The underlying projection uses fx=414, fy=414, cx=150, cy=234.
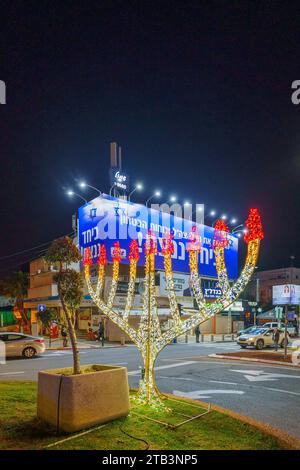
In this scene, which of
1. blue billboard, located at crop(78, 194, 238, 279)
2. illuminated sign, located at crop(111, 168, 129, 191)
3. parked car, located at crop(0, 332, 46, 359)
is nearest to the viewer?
parked car, located at crop(0, 332, 46, 359)

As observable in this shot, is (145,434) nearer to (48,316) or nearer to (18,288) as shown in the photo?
(48,316)

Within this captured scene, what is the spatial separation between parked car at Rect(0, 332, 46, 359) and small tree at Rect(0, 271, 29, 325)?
23519 millimetres

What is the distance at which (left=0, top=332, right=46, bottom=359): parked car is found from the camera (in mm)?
21516

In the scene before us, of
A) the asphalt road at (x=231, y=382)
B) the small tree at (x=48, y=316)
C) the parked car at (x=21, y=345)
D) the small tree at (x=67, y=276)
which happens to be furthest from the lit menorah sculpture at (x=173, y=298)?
the parked car at (x=21, y=345)

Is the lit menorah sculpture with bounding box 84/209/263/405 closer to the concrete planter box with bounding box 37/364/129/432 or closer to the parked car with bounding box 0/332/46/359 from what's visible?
the concrete planter box with bounding box 37/364/129/432

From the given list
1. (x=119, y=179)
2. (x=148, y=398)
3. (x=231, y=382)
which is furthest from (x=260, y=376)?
(x=119, y=179)

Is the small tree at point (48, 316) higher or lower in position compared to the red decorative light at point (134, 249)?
lower

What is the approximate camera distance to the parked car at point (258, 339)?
28.3 meters

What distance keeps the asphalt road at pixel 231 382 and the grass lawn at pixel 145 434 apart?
Result: 56.8 inches

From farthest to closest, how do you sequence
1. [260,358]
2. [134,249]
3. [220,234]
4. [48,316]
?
[260,358] < [134,249] < [48,316] < [220,234]

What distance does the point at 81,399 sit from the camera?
661cm

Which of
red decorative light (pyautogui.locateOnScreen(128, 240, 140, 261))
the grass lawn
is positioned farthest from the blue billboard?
the grass lawn

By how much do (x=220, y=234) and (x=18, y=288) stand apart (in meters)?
41.2

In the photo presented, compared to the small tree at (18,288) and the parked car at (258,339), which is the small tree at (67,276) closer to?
the parked car at (258,339)
